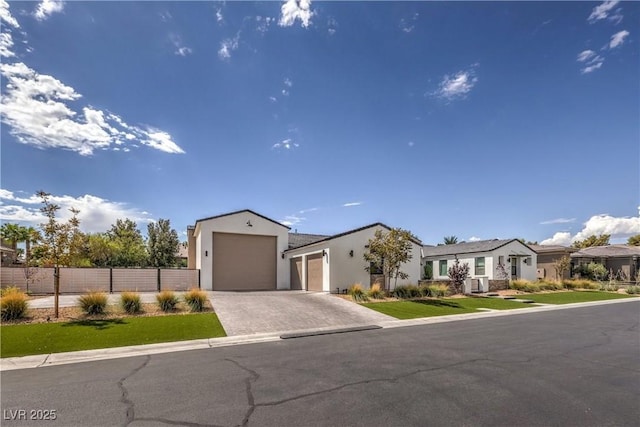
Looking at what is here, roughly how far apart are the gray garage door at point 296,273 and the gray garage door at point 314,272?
3.37 feet

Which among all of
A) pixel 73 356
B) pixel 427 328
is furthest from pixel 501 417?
pixel 73 356

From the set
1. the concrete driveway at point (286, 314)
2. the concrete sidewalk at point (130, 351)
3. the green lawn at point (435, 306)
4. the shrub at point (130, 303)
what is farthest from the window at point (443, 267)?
the shrub at point (130, 303)

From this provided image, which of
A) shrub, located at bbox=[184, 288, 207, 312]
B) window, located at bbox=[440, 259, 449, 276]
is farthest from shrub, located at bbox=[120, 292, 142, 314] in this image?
window, located at bbox=[440, 259, 449, 276]

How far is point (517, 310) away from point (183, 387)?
657 inches

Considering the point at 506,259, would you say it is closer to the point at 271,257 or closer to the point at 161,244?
the point at 271,257

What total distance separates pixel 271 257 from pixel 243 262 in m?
2.03

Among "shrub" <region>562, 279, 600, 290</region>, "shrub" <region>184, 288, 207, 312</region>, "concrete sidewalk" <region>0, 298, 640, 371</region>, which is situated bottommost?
"shrub" <region>562, 279, 600, 290</region>

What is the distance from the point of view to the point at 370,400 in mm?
5145

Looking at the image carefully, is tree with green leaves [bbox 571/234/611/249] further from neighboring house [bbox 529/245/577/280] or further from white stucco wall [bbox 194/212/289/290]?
white stucco wall [bbox 194/212/289/290]

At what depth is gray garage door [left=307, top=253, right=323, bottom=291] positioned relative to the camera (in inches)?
803

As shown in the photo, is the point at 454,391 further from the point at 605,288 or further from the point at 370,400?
the point at 605,288

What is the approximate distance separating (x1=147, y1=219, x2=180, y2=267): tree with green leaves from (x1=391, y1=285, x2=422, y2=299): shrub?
86.7 feet

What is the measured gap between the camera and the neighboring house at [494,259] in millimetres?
29109

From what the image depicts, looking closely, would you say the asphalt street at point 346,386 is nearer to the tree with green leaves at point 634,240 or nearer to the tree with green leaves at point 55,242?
the tree with green leaves at point 55,242
